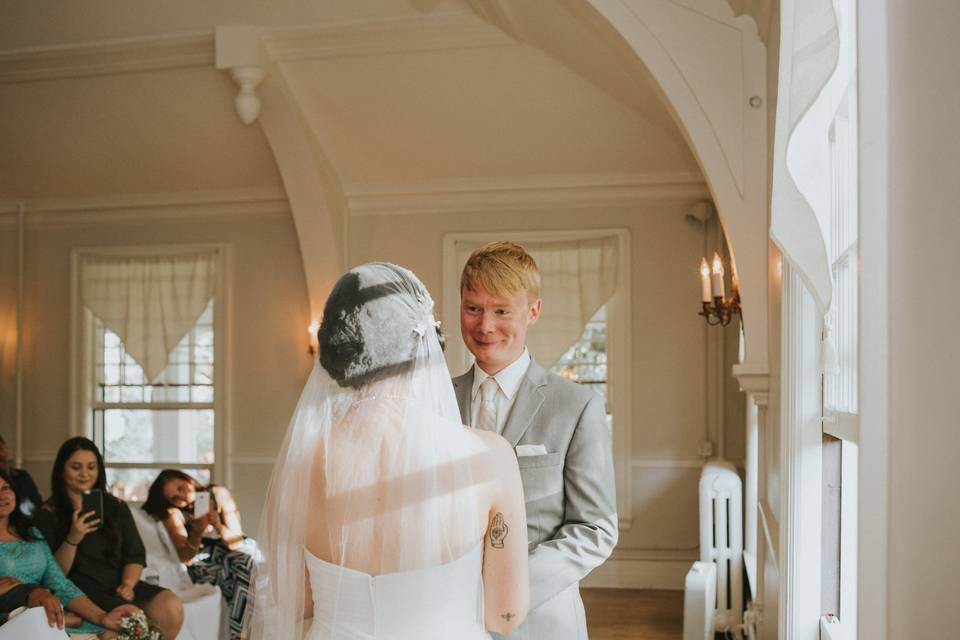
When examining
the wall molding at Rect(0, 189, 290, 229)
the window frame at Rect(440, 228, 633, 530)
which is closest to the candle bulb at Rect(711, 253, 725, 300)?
the window frame at Rect(440, 228, 633, 530)

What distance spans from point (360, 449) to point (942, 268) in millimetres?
926

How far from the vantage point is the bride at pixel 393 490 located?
1.59 m

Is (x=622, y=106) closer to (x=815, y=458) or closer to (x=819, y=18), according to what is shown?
(x=815, y=458)

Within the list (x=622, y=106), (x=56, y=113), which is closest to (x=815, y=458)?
(x=622, y=106)

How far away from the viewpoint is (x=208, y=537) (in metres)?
4.92

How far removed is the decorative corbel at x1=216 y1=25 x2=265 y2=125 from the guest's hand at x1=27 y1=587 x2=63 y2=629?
2989 millimetres

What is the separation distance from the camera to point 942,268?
44.0 inches

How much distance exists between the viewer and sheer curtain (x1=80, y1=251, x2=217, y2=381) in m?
6.91

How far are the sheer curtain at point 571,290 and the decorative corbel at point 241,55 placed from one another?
85.0 inches

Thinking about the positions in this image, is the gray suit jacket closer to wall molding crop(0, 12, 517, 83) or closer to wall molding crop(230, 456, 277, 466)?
wall molding crop(0, 12, 517, 83)

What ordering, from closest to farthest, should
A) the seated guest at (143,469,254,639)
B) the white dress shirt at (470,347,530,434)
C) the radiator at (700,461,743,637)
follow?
the white dress shirt at (470,347,530,434) → the seated guest at (143,469,254,639) → the radiator at (700,461,743,637)

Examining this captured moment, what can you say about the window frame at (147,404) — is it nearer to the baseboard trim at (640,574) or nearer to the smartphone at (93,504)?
the smartphone at (93,504)

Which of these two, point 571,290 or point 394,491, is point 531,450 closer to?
point 394,491

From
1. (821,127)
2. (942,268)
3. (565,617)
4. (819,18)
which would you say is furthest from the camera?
(565,617)
